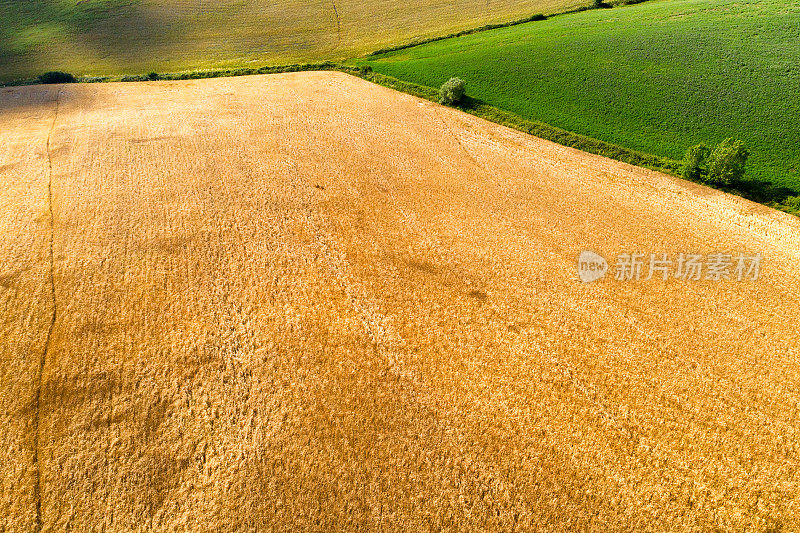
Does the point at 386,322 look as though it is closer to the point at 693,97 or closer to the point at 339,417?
the point at 339,417

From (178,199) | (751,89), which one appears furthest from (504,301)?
(751,89)

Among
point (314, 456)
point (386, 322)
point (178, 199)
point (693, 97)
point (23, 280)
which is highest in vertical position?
point (693, 97)

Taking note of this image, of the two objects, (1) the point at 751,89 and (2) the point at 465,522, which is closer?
(2) the point at 465,522

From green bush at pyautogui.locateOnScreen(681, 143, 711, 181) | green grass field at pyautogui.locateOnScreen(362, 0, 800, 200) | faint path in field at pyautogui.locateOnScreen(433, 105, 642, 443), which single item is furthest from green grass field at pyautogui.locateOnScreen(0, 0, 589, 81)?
faint path in field at pyautogui.locateOnScreen(433, 105, 642, 443)

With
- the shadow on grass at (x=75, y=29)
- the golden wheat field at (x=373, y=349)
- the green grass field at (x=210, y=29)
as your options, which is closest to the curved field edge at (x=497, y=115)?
the golden wheat field at (x=373, y=349)

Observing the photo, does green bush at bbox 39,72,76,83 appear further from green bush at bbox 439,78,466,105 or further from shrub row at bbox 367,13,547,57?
green bush at bbox 439,78,466,105

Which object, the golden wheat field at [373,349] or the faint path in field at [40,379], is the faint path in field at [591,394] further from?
the faint path in field at [40,379]
